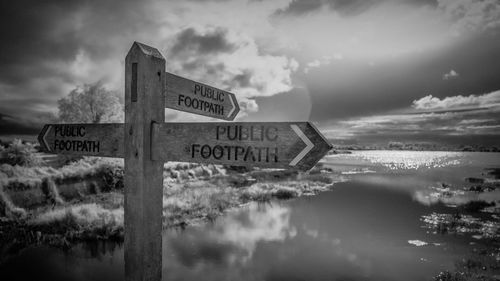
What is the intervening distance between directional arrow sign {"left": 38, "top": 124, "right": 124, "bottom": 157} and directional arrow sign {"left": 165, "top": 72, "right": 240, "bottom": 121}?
0.52 m

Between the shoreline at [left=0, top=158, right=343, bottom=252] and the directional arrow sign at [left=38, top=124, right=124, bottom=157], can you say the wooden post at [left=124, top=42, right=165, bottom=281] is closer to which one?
the directional arrow sign at [left=38, top=124, right=124, bottom=157]

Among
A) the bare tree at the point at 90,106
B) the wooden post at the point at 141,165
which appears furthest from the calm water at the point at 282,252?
the bare tree at the point at 90,106

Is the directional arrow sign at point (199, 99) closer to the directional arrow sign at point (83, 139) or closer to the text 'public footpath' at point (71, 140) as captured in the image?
the directional arrow sign at point (83, 139)

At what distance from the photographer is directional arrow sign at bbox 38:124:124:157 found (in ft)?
8.07

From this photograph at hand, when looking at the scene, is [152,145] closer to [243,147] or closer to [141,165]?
[141,165]

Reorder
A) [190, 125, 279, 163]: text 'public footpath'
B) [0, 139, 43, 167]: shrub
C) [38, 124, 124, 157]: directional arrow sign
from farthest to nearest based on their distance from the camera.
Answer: [0, 139, 43, 167]: shrub < [38, 124, 124, 157]: directional arrow sign < [190, 125, 279, 163]: text 'public footpath'

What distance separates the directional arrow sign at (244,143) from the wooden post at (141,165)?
0.11m

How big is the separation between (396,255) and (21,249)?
12.9m

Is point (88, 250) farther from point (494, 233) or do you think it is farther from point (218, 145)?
point (494, 233)

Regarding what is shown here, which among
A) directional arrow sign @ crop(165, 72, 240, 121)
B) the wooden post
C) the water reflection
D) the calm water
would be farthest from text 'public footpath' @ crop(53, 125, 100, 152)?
the water reflection

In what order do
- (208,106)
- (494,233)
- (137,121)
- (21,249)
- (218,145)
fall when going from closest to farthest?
(218,145) → (137,121) → (208,106) → (21,249) → (494,233)

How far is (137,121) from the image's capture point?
2213 millimetres

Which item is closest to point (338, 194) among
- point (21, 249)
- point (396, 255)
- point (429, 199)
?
point (429, 199)

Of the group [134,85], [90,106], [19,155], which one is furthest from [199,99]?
[90,106]
